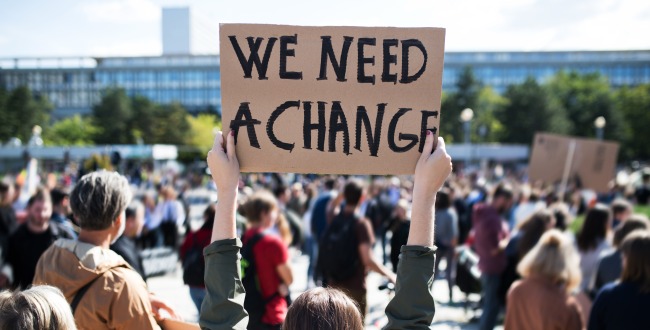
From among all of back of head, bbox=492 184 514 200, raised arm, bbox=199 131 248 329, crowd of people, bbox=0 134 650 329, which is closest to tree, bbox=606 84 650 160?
back of head, bbox=492 184 514 200

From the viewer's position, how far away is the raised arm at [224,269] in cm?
188

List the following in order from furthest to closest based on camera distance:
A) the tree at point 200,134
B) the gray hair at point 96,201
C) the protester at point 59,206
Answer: the tree at point 200,134 → the protester at point 59,206 → the gray hair at point 96,201

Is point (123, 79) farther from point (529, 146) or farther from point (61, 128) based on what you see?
point (529, 146)

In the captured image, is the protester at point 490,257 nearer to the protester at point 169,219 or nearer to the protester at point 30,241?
the protester at point 30,241

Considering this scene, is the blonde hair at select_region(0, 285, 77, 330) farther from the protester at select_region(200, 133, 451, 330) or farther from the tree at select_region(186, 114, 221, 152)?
the tree at select_region(186, 114, 221, 152)

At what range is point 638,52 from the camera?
113375 mm

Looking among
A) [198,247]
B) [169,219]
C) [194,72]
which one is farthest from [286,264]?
[194,72]

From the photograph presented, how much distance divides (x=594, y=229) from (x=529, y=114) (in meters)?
65.1

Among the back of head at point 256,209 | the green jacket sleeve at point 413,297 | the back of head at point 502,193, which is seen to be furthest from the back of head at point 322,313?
the back of head at point 502,193

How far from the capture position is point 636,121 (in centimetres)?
6650

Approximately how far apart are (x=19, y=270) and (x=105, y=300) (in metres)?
2.93

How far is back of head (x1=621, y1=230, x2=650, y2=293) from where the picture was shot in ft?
10.8

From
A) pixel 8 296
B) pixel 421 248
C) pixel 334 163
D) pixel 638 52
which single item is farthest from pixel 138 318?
pixel 638 52

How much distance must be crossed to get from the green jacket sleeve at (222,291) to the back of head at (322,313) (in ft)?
0.69
